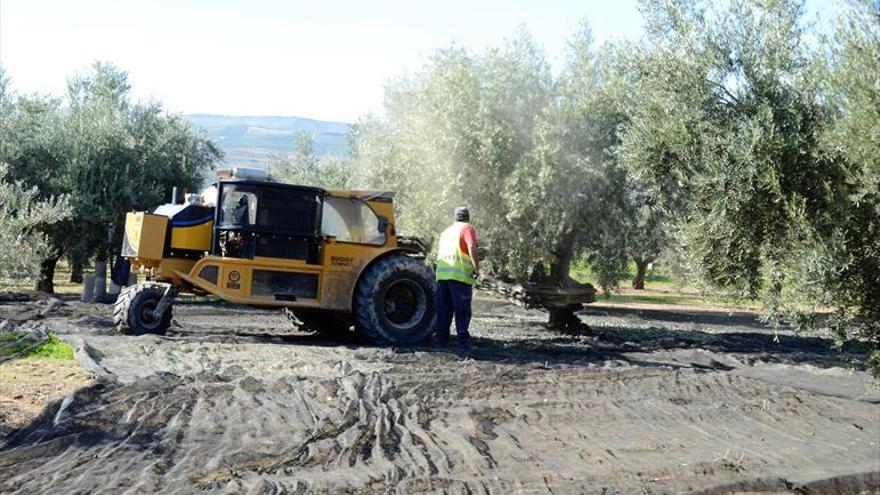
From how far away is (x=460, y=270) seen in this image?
12.9m

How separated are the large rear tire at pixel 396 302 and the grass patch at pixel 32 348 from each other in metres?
3.99

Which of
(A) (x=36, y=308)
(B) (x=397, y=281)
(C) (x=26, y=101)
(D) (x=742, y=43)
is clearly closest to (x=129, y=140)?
(C) (x=26, y=101)

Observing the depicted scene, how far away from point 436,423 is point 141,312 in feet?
21.0

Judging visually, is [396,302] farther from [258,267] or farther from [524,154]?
[524,154]

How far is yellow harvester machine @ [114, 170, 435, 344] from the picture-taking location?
13195mm

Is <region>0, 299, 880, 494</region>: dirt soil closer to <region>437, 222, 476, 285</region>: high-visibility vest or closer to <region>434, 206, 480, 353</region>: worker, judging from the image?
<region>434, 206, 480, 353</region>: worker

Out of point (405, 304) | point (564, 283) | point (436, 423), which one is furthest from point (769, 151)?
point (564, 283)

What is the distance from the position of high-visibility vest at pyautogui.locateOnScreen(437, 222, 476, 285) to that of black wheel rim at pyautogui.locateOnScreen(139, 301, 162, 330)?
3891 mm

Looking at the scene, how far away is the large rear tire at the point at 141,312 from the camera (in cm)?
1314

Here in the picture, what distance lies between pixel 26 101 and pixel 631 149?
21.0m

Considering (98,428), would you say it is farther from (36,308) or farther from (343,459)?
(36,308)

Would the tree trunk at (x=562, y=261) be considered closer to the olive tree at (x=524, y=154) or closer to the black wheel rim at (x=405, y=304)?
the olive tree at (x=524, y=154)

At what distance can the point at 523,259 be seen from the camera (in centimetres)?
1889

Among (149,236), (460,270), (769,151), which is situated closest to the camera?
(769,151)
